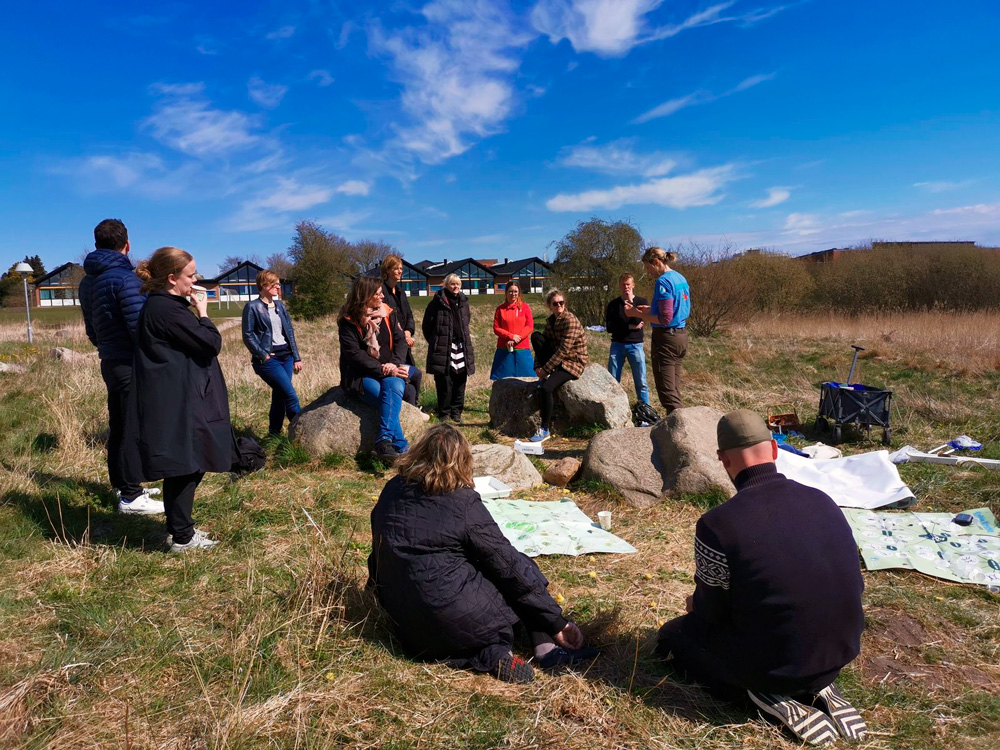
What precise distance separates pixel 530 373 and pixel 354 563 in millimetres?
5354

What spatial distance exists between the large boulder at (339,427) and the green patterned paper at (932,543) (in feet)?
13.4

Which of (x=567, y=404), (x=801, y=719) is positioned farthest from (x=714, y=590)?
(x=567, y=404)

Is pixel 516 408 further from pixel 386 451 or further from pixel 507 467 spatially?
pixel 386 451

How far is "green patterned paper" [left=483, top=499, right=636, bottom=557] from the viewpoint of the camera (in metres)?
4.27

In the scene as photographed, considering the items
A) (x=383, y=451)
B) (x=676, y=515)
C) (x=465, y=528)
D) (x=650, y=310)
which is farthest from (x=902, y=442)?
(x=465, y=528)

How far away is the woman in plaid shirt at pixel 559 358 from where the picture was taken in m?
7.57

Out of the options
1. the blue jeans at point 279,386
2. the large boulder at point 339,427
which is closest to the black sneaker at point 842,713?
the large boulder at point 339,427

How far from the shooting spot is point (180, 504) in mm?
3941

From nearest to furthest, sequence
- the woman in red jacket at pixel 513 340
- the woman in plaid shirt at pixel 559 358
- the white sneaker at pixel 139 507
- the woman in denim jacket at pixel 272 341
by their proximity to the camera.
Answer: the white sneaker at pixel 139 507, the woman in denim jacket at pixel 272 341, the woman in plaid shirt at pixel 559 358, the woman in red jacket at pixel 513 340

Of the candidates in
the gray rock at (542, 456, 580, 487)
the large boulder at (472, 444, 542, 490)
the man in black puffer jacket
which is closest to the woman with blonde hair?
the gray rock at (542, 456, 580, 487)

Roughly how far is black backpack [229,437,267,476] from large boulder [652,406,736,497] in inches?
142

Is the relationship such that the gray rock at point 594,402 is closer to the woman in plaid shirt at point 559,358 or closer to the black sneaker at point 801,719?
the woman in plaid shirt at point 559,358

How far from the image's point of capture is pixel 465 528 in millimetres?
2773

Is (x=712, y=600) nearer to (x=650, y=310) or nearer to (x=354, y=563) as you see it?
(x=354, y=563)
